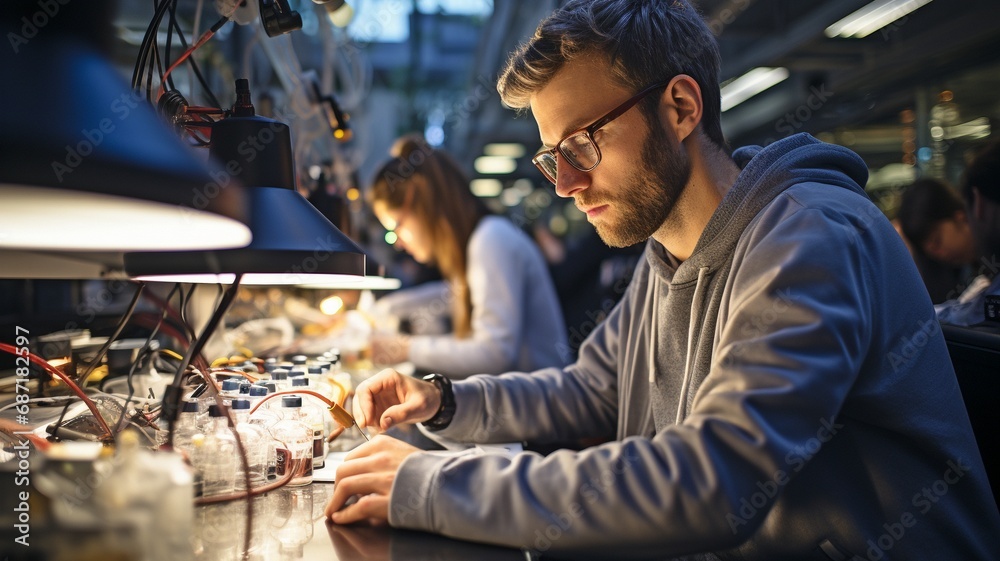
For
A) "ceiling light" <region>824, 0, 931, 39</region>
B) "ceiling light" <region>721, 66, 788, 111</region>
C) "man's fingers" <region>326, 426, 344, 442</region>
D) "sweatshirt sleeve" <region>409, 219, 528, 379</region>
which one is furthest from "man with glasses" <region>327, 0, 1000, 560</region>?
"ceiling light" <region>721, 66, 788, 111</region>

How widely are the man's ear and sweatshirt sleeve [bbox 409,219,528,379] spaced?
1.74 m

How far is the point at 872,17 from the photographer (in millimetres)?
4016

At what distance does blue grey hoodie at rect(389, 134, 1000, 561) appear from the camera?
2.91 ft

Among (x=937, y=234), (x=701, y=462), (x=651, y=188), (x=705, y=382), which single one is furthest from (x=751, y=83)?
(x=701, y=462)

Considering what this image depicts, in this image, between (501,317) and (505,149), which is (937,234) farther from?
(505,149)

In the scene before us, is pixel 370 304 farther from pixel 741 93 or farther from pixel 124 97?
pixel 741 93

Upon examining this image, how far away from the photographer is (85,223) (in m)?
0.73

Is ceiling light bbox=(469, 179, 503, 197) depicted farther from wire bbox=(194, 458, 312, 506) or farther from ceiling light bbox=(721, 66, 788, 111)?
wire bbox=(194, 458, 312, 506)

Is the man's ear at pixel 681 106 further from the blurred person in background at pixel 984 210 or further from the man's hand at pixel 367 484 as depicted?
the blurred person in background at pixel 984 210

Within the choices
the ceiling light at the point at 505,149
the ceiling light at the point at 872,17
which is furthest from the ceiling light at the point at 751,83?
the ceiling light at the point at 505,149

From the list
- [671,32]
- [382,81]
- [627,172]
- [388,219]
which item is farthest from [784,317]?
[382,81]

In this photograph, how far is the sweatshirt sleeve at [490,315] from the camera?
3082 millimetres

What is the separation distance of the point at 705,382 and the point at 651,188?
52 cm

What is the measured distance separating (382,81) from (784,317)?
9.42 metres
